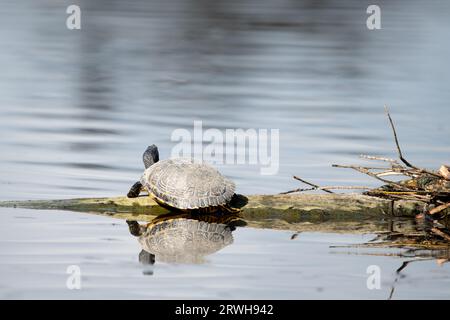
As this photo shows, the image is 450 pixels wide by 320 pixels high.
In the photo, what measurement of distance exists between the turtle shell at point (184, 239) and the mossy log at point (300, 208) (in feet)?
1.21

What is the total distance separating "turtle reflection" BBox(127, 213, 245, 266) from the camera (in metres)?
10.2

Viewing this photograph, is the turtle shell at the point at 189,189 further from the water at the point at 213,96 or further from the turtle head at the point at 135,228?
the water at the point at 213,96

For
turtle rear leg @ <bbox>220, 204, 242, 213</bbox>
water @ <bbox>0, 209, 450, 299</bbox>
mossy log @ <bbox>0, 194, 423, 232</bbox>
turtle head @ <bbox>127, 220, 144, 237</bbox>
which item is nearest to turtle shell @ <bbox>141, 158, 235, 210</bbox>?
turtle rear leg @ <bbox>220, 204, 242, 213</bbox>

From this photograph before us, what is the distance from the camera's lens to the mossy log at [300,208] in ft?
37.7

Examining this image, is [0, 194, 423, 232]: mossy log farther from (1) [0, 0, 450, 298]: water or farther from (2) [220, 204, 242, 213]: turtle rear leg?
(1) [0, 0, 450, 298]: water

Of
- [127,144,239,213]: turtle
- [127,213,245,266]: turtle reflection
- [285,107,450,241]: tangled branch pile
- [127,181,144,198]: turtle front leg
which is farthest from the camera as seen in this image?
[127,181,144,198]: turtle front leg

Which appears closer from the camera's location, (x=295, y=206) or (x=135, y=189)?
(x=295, y=206)

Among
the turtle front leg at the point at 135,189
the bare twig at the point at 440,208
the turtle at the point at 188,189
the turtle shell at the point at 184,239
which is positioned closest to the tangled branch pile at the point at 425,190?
the bare twig at the point at 440,208

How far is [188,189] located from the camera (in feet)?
37.6

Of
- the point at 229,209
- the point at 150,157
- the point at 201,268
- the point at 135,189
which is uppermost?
the point at 150,157

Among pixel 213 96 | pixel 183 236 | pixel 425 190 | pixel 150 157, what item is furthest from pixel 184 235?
pixel 213 96

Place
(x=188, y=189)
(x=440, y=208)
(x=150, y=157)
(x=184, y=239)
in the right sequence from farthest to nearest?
(x=150, y=157) → (x=188, y=189) → (x=440, y=208) → (x=184, y=239)

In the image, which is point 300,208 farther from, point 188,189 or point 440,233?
point 440,233
